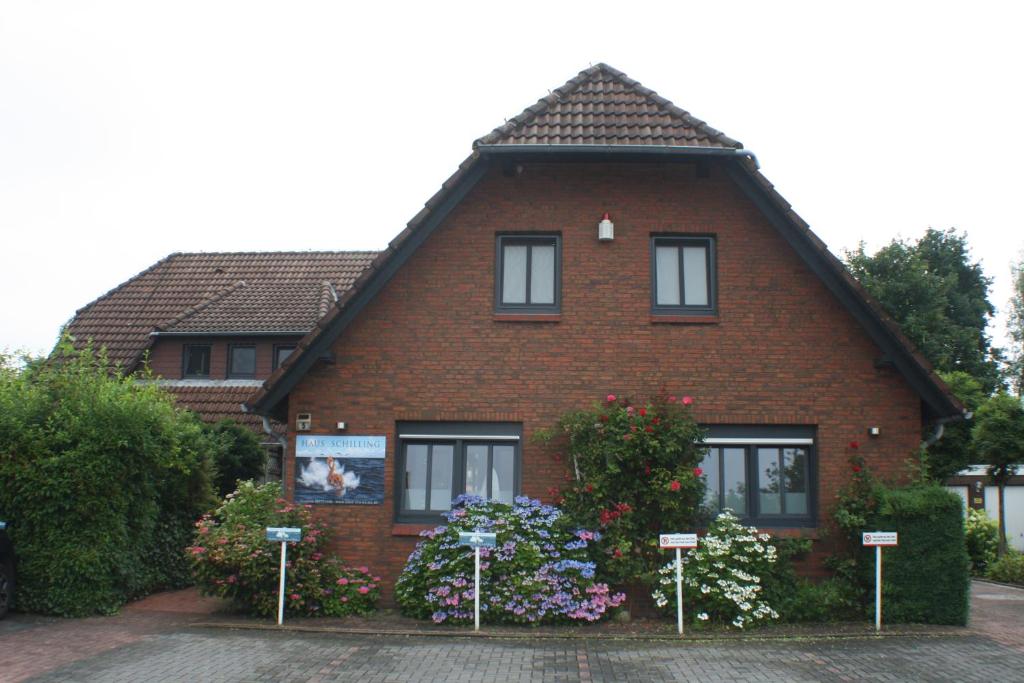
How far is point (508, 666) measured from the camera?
31.1 ft

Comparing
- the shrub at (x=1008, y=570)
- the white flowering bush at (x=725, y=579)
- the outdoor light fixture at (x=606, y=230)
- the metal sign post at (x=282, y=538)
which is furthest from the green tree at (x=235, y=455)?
the shrub at (x=1008, y=570)

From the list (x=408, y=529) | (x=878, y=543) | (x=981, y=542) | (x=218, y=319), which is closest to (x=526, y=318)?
(x=408, y=529)

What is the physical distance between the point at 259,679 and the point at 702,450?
6512 millimetres

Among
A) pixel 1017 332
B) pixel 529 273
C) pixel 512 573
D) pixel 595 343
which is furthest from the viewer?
pixel 1017 332

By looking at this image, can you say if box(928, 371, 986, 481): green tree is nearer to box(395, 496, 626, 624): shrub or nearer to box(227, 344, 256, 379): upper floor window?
box(395, 496, 626, 624): shrub

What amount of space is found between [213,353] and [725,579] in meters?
15.0

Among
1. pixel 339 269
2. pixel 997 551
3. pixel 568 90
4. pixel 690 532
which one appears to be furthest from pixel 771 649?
pixel 339 269

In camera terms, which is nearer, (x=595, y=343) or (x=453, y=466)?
(x=453, y=466)

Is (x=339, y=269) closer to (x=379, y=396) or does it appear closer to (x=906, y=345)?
(x=379, y=396)

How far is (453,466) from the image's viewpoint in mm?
12961

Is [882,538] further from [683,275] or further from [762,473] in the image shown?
[683,275]

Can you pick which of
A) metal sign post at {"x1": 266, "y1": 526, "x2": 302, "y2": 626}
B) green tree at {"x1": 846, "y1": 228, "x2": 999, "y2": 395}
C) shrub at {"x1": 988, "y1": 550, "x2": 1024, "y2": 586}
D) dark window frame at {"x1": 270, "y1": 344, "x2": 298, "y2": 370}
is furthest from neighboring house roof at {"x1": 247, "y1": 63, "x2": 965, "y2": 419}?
green tree at {"x1": 846, "y1": 228, "x2": 999, "y2": 395}

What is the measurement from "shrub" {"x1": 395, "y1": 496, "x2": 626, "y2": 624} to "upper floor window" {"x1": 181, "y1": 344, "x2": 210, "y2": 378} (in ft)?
40.4

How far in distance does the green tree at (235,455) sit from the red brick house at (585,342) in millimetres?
4903
